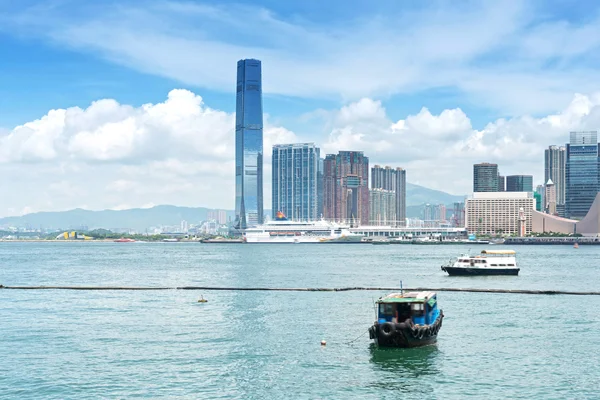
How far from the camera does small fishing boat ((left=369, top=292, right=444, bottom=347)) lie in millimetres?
39812

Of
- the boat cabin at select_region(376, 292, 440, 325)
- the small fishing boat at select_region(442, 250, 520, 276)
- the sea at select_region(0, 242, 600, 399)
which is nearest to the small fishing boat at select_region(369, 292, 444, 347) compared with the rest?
the boat cabin at select_region(376, 292, 440, 325)

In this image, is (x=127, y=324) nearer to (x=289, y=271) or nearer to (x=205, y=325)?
(x=205, y=325)

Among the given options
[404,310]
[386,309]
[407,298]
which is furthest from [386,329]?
[407,298]

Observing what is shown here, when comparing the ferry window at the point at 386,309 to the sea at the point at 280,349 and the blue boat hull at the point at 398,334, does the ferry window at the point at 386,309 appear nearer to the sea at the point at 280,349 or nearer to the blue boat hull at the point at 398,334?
the blue boat hull at the point at 398,334

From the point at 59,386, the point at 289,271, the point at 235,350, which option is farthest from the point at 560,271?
the point at 59,386

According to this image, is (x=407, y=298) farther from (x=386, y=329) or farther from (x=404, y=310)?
(x=386, y=329)

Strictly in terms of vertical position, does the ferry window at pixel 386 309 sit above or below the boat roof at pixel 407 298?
below

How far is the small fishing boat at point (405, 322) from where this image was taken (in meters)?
39.8

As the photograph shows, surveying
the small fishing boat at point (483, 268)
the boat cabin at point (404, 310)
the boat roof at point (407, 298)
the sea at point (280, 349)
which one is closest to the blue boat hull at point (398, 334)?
the sea at point (280, 349)

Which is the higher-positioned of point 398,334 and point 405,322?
point 405,322

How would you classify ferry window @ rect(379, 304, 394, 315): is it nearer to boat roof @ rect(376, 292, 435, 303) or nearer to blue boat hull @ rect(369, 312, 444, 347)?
boat roof @ rect(376, 292, 435, 303)

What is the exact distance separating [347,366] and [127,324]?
18.9 metres

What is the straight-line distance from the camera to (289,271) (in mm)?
102562

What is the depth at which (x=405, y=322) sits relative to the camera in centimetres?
3994
